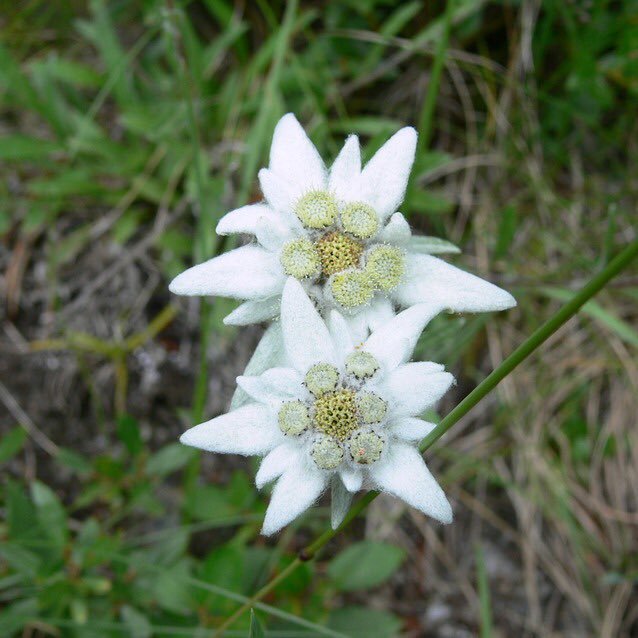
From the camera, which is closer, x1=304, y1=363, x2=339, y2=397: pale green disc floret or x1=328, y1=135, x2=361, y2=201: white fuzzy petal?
x1=304, y1=363, x2=339, y2=397: pale green disc floret

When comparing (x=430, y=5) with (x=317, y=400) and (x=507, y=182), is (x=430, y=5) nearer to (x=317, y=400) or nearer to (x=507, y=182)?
(x=507, y=182)

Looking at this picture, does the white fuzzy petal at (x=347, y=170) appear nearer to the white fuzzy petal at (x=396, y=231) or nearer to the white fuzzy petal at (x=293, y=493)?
the white fuzzy petal at (x=396, y=231)

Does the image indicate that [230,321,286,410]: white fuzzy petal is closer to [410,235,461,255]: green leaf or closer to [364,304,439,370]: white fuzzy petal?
[364,304,439,370]: white fuzzy petal

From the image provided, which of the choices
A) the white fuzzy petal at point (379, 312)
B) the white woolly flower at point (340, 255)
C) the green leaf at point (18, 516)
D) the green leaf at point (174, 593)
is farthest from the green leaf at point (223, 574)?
the white fuzzy petal at point (379, 312)

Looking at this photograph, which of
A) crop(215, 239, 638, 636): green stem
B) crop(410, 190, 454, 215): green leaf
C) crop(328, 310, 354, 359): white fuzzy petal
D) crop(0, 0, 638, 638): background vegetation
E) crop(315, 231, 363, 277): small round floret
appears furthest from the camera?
crop(0, 0, 638, 638): background vegetation

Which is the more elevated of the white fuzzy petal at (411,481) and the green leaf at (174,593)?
the white fuzzy petal at (411,481)

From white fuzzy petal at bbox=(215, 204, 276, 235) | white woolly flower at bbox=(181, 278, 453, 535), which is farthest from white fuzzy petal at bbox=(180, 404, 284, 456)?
white fuzzy petal at bbox=(215, 204, 276, 235)

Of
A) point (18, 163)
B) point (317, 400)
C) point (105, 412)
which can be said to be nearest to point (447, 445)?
point (105, 412)
